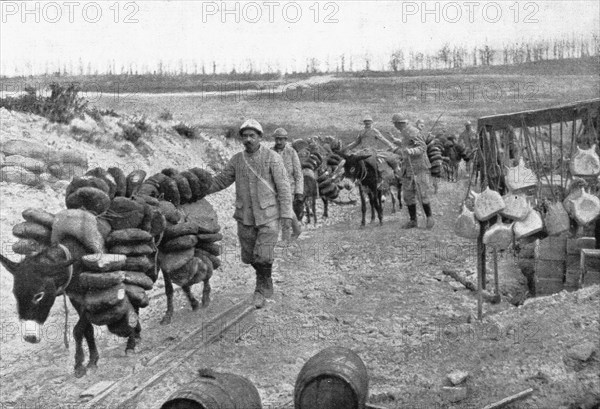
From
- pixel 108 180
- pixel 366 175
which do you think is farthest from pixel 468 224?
pixel 366 175

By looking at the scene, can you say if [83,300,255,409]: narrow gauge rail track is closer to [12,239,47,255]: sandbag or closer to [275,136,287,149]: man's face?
[12,239,47,255]: sandbag

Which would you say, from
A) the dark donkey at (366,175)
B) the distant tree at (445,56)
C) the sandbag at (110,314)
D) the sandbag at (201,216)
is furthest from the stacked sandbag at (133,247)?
the distant tree at (445,56)

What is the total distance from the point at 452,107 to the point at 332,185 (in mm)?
12763

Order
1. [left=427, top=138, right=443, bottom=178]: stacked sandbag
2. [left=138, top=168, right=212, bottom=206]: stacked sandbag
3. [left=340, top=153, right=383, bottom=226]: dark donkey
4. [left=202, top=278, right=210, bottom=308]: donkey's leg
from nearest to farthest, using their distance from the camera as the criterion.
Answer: [left=138, top=168, right=212, bottom=206]: stacked sandbag < [left=202, top=278, right=210, bottom=308]: donkey's leg < [left=340, top=153, right=383, bottom=226]: dark donkey < [left=427, top=138, right=443, bottom=178]: stacked sandbag

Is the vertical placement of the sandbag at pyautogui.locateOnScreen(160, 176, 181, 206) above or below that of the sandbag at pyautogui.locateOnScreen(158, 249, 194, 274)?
above

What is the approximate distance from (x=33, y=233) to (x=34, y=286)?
1.51ft

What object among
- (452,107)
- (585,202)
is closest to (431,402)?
(585,202)

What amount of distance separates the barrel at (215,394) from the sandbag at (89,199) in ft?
5.96

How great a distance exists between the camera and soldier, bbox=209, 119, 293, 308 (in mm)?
7867

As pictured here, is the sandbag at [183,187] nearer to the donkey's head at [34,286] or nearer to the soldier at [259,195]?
the soldier at [259,195]

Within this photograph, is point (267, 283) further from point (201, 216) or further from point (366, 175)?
point (366, 175)

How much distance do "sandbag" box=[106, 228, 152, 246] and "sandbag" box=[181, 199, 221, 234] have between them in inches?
61.8

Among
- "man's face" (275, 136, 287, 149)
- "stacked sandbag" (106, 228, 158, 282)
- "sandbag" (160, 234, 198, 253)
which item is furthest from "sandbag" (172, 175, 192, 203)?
"man's face" (275, 136, 287, 149)

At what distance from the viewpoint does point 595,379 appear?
5.29 m
